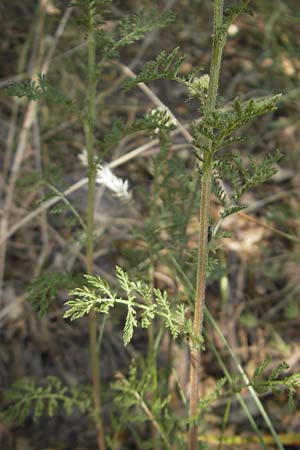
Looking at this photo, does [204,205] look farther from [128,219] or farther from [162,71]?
[128,219]

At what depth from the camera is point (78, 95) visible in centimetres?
338

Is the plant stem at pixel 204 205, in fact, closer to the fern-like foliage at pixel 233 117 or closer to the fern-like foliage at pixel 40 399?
Answer: the fern-like foliage at pixel 233 117

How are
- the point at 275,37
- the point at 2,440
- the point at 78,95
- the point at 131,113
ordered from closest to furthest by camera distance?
1. the point at 2,440
2. the point at 78,95
3. the point at 131,113
4. the point at 275,37

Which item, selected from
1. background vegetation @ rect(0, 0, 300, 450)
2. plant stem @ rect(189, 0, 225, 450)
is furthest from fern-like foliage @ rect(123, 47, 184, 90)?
background vegetation @ rect(0, 0, 300, 450)

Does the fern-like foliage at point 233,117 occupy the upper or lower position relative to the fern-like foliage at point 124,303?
upper

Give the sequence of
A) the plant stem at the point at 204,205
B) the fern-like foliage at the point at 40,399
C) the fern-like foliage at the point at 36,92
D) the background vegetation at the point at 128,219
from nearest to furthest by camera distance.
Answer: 1. the plant stem at the point at 204,205
2. the fern-like foliage at the point at 36,92
3. the fern-like foliage at the point at 40,399
4. the background vegetation at the point at 128,219

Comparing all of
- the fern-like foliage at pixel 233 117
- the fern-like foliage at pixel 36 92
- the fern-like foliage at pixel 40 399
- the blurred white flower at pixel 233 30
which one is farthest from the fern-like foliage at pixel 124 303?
the blurred white flower at pixel 233 30

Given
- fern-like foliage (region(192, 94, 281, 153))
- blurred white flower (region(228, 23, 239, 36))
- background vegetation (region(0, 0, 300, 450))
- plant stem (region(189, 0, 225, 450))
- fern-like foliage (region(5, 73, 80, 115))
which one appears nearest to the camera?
fern-like foliage (region(192, 94, 281, 153))

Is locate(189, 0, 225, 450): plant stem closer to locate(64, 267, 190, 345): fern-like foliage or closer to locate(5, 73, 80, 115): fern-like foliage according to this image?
locate(64, 267, 190, 345): fern-like foliage

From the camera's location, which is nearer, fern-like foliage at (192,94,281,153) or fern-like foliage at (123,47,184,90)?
fern-like foliage at (192,94,281,153)

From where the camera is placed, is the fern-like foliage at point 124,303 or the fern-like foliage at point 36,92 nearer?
the fern-like foliage at point 124,303

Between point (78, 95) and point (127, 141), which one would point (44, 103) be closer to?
point (78, 95)

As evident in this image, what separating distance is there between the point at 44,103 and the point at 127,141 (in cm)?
51

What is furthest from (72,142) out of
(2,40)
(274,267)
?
(274,267)
